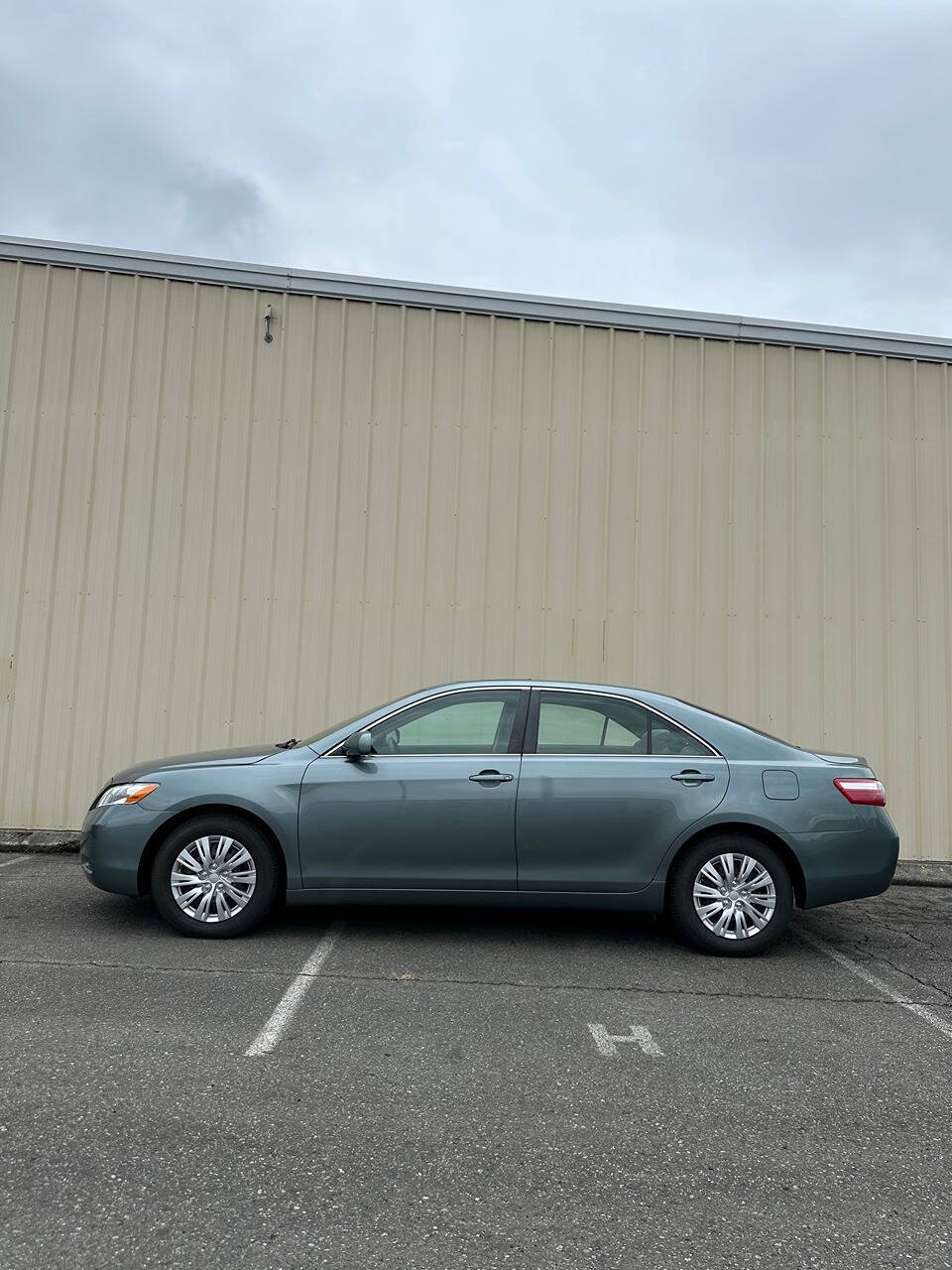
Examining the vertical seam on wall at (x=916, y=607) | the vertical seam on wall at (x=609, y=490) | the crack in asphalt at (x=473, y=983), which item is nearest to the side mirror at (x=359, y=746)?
the crack in asphalt at (x=473, y=983)

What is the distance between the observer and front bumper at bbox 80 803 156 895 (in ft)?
18.9

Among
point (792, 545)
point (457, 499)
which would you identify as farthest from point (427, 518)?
point (792, 545)

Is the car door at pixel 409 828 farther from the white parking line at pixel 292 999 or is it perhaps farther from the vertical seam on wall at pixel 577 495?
the vertical seam on wall at pixel 577 495

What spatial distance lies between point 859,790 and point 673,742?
109 cm

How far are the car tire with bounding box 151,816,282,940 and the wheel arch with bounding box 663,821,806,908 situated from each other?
7.54 feet

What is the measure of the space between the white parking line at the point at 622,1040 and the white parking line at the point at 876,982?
143 cm

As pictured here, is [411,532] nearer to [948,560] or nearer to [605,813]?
[605,813]

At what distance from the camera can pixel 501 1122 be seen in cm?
346

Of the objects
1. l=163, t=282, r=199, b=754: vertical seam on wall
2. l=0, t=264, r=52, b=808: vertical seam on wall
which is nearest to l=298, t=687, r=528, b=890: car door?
l=163, t=282, r=199, b=754: vertical seam on wall

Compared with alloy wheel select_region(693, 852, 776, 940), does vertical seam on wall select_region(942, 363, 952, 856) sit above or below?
above

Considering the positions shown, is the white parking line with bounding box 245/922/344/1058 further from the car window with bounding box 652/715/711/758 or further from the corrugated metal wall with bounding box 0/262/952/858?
the corrugated metal wall with bounding box 0/262/952/858

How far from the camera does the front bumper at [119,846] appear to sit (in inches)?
227

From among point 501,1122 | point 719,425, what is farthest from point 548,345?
point 501,1122

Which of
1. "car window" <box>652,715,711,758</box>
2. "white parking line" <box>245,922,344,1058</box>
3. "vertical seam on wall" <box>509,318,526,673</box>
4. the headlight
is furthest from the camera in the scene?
"vertical seam on wall" <box>509,318,526,673</box>
